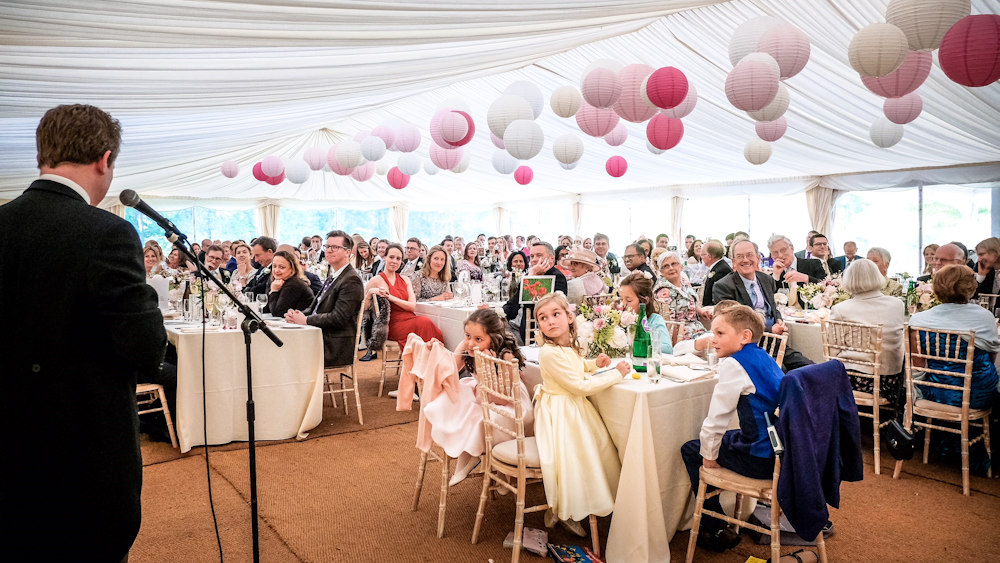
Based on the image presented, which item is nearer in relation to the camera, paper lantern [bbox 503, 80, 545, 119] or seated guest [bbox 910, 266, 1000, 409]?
seated guest [bbox 910, 266, 1000, 409]

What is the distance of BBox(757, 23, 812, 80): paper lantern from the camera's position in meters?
4.59

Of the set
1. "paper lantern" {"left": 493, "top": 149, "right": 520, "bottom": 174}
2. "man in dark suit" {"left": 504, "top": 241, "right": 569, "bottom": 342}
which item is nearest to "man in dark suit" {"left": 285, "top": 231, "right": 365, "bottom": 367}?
"man in dark suit" {"left": 504, "top": 241, "right": 569, "bottom": 342}

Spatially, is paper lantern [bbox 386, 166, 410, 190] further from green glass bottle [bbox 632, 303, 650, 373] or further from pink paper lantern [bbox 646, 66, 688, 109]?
green glass bottle [bbox 632, 303, 650, 373]

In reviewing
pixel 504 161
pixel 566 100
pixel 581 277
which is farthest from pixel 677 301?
pixel 504 161

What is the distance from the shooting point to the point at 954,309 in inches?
161

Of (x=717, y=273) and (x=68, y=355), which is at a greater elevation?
(x=717, y=273)

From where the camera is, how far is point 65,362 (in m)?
1.48

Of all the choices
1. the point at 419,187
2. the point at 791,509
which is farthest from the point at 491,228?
the point at 791,509

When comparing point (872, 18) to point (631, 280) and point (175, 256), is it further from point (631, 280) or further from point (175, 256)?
point (175, 256)

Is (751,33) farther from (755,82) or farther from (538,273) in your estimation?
(538,273)

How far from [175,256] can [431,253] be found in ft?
13.8

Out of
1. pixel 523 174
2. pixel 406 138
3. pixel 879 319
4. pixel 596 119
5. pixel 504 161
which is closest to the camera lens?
pixel 879 319

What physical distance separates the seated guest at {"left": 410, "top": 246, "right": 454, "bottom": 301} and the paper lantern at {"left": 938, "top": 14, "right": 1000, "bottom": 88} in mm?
4958

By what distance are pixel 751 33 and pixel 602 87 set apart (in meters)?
1.21
